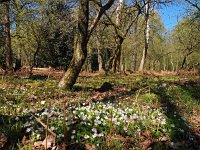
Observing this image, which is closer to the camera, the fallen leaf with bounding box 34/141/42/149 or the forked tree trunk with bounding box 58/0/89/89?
the fallen leaf with bounding box 34/141/42/149

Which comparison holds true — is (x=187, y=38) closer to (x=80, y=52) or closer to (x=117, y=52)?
(x=117, y=52)

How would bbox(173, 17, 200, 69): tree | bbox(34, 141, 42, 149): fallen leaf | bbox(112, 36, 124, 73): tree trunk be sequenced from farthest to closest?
1. bbox(173, 17, 200, 69): tree
2. bbox(112, 36, 124, 73): tree trunk
3. bbox(34, 141, 42, 149): fallen leaf

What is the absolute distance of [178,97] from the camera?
42.2ft

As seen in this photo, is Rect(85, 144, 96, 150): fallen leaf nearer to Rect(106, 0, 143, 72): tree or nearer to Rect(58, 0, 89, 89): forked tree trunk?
Rect(58, 0, 89, 89): forked tree trunk

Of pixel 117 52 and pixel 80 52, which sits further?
pixel 117 52

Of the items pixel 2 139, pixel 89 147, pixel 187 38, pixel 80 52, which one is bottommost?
pixel 89 147

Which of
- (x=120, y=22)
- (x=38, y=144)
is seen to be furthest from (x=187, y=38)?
(x=38, y=144)

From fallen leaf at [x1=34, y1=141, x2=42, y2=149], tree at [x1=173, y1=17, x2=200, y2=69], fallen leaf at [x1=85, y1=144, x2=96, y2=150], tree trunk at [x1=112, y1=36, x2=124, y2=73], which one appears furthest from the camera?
tree at [x1=173, y1=17, x2=200, y2=69]

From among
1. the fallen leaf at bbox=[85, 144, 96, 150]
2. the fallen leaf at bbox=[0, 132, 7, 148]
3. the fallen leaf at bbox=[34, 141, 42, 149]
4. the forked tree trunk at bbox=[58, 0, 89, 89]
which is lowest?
the fallen leaf at bbox=[85, 144, 96, 150]

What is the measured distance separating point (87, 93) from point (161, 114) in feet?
17.3

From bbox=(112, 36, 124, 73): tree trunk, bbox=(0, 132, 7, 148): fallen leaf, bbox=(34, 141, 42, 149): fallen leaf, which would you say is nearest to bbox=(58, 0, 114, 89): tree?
bbox=(0, 132, 7, 148): fallen leaf

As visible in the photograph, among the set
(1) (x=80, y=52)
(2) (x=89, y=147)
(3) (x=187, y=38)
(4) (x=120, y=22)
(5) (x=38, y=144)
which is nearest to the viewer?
(5) (x=38, y=144)

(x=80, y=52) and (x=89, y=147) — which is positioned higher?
(x=80, y=52)

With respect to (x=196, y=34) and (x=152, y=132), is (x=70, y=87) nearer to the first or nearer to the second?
(x=152, y=132)
